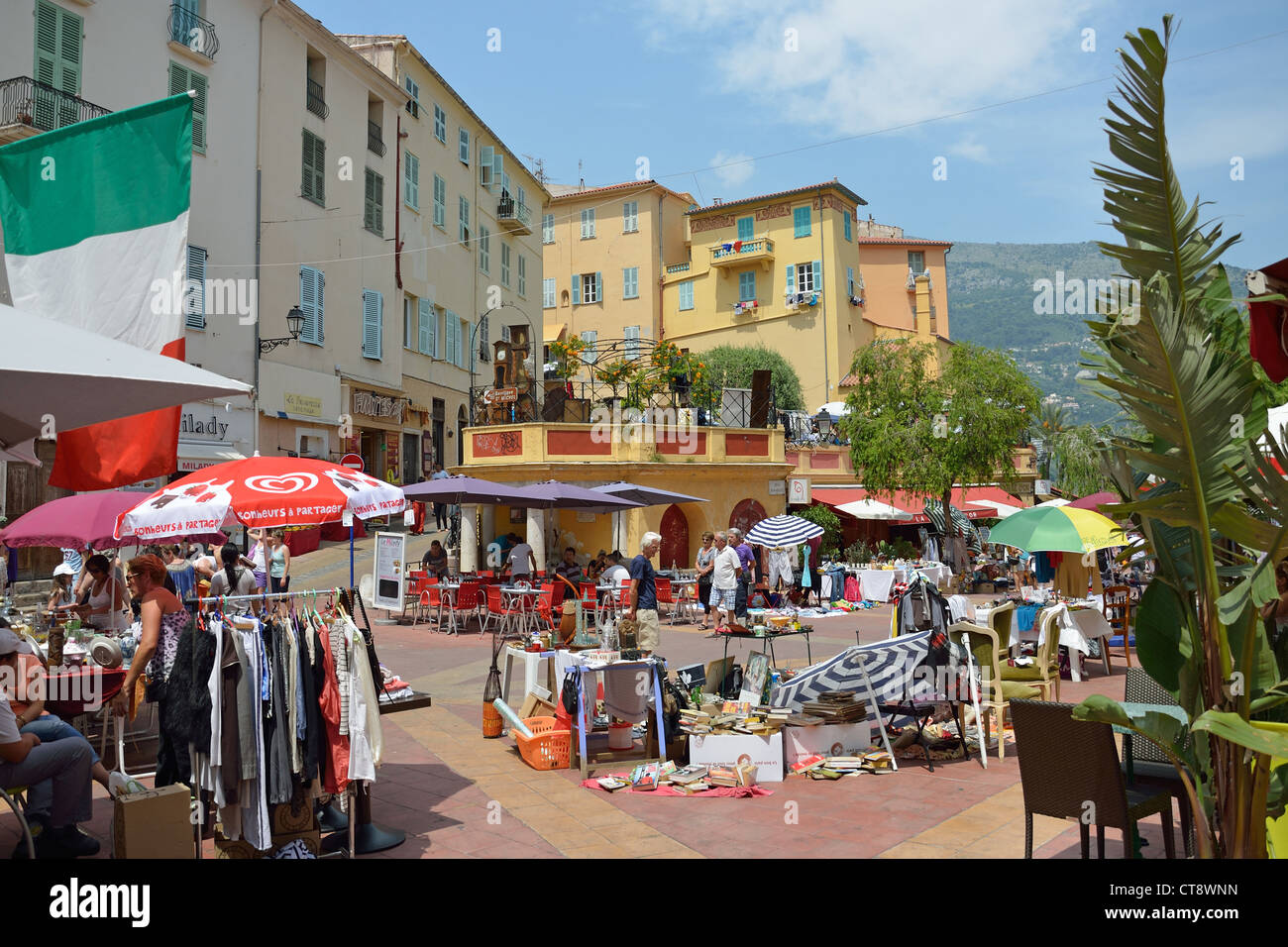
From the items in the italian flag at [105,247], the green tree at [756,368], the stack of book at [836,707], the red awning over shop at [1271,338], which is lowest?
the stack of book at [836,707]

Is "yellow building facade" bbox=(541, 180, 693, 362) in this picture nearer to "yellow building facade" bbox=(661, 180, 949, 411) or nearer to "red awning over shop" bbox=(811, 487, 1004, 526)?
"yellow building facade" bbox=(661, 180, 949, 411)

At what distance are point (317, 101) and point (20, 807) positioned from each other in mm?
24725

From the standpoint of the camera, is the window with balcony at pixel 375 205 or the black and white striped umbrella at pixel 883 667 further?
the window with balcony at pixel 375 205

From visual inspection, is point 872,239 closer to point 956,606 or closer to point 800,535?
point 800,535

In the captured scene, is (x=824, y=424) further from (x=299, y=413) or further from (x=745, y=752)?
(x=745, y=752)

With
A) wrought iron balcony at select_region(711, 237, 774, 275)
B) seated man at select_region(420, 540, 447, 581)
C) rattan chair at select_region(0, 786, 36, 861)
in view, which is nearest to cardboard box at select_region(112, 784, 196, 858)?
rattan chair at select_region(0, 786, 36, 861)

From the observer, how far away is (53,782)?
5211mm

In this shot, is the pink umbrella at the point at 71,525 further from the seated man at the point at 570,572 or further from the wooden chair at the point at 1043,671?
the wooden chair at the point at 1043,671

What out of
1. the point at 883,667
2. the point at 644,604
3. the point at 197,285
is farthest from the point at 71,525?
the point at 197,285

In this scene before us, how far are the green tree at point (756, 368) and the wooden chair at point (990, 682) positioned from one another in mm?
31720

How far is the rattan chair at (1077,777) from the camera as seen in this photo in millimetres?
4395

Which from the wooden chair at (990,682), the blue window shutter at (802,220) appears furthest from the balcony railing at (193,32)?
the blue window shutter at (802,220)
